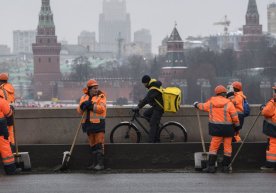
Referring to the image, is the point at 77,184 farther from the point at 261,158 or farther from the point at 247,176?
the point at 261,158

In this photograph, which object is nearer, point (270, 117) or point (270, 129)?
point (270, 129)

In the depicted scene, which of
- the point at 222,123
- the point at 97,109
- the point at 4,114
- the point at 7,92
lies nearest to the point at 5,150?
the point at 4,114

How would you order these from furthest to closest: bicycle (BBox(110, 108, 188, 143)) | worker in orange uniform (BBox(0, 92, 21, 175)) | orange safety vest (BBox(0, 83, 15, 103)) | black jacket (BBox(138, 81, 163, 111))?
bicycle (BBox(110, 108, 188, 143))
black jacket (BBox(138, 81, 163, 111))
orange safety vest (BBox(0, 83, 15, 103))
worker in orange uniform (BBox(0, 92, 21, 175))

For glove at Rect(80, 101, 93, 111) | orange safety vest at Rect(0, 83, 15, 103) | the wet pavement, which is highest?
orange safety vest at Rect(0, 83, 15, 103)

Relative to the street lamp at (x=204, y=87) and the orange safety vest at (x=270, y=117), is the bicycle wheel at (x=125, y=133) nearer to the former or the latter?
the orange safety vest at (x=270, y=117)

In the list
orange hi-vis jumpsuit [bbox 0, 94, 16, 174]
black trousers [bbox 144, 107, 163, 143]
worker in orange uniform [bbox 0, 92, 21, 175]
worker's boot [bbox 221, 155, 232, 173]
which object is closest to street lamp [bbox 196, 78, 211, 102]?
black trousers [bbox 144, 107, 163, 143]

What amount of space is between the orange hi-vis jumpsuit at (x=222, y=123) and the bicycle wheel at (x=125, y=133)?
9.68 ft

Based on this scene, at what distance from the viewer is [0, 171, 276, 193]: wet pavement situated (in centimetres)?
1642

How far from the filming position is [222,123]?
19297 millimetres

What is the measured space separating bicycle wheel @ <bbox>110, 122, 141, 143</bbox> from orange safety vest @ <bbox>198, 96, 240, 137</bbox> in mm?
2985

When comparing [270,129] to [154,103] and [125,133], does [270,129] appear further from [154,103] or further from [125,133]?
[125,133]

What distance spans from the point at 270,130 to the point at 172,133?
3.10 meters

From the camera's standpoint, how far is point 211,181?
17531 millimetres

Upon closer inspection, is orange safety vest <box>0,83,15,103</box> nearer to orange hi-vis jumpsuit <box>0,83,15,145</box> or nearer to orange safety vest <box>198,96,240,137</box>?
orange hi-vis jumpsuit <box>0,83,15,145</box>
